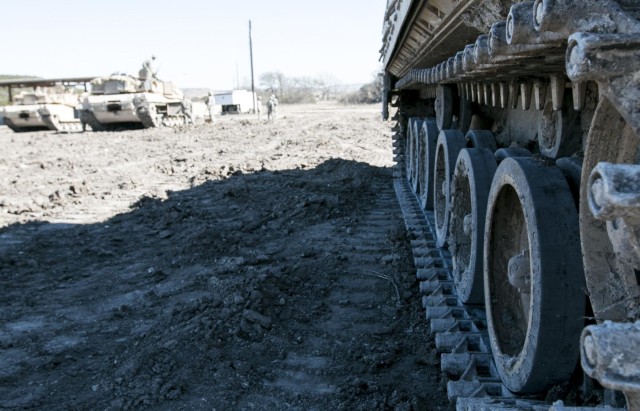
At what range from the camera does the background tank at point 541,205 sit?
34.6 inches

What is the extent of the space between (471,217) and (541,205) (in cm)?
122

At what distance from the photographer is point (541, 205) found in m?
1.90

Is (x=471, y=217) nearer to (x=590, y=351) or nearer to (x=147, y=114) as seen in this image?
(x=590, y=351)

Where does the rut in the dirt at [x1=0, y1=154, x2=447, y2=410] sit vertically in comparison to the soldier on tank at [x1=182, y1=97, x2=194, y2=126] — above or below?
below

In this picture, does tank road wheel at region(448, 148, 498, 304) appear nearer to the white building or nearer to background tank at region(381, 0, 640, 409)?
background tank at region(381, 0, 640, 409)

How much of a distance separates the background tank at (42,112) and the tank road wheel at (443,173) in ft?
66.6

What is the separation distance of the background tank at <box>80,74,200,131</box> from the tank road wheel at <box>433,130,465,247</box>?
16.4 metres

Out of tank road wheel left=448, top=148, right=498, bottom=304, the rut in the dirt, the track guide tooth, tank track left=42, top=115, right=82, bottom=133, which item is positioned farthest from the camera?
tank track left=42, top=115, right=82, bottom=133

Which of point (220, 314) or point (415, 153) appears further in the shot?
point (415, 153)

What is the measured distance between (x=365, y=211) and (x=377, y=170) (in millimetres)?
2956

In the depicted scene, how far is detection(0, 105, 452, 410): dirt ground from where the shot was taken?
303 centimetres

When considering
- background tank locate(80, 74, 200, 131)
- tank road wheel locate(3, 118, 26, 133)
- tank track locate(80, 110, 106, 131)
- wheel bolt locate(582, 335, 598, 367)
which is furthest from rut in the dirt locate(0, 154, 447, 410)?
tank road wheel locate(3, 118, 26, 133)

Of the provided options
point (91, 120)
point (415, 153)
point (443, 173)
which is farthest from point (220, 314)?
point (91, 120)

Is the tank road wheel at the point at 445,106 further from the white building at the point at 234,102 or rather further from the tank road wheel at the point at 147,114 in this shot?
the white building at the point at 234,102
